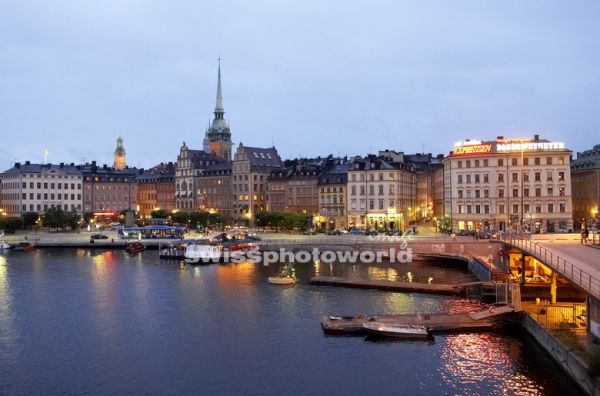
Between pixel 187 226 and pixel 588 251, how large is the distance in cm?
9737

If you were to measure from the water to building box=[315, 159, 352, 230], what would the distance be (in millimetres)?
62011

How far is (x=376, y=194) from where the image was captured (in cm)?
11925

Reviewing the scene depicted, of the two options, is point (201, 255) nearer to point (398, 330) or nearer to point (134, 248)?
point (134, 248)

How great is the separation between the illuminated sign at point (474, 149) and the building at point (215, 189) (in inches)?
2627

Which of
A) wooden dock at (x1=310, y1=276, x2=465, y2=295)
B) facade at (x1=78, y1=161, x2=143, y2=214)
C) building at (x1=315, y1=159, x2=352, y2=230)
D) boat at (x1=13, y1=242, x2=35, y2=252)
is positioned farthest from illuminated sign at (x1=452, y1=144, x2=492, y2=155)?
facade at (x1=78, y1=161, x2=143, y2=214)

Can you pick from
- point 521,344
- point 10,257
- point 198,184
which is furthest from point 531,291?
point 198,184

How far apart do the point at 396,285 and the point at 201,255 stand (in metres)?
34.0

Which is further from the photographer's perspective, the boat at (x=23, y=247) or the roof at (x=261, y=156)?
the roof at (x=261, y=156)

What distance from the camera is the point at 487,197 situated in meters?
98.7

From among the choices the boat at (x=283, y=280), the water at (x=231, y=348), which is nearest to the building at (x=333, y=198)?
the boat at (x=283, y=280)

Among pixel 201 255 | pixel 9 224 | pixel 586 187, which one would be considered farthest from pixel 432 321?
pixel 9 224

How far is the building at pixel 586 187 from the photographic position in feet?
368

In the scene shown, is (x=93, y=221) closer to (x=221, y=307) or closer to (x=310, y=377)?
(x=221, y=307)

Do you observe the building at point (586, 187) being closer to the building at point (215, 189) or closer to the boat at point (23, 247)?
the building at point (215, 189)
